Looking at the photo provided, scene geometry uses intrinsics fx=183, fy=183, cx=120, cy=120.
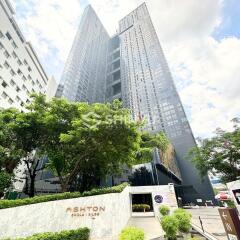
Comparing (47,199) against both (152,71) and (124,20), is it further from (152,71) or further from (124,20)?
(124,20)

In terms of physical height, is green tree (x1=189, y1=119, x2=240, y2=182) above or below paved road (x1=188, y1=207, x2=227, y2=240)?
above

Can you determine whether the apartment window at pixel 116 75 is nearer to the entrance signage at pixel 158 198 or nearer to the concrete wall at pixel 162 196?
the concrete wall at pixel 162 196

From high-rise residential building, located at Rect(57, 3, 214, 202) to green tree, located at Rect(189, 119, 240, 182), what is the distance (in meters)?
7.41

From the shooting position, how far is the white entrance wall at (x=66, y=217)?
433 inches

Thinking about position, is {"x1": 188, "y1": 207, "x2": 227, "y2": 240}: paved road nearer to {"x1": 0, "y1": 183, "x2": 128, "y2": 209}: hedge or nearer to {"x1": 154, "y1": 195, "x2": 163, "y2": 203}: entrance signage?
{"x1": 154, "y1": 195, "x2": 163, "y2": 203}: entrance signage

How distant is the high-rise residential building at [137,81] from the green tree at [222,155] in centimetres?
741

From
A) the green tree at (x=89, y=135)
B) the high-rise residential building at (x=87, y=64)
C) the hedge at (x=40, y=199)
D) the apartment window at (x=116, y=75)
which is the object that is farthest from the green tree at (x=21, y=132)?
the apartment window at (x=116, y=75)

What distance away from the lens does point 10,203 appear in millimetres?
11438

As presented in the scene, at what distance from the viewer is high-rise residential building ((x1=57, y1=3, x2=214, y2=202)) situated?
157 ft

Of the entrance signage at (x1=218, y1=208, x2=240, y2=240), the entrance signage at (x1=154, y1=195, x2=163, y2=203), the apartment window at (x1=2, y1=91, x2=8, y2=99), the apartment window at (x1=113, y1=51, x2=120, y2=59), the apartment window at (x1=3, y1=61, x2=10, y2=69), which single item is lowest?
the entrance signage at (x1=218, y1=208, x2=240, y2=240)

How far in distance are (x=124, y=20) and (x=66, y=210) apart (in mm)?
114607

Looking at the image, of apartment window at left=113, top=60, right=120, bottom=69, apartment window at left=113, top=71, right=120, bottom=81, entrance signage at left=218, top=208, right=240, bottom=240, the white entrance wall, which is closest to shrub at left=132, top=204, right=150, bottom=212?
the white entrance wall

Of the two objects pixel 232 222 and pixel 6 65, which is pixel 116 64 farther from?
pixel 232 222

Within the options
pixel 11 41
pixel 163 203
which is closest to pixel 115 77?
pixel 11 41
